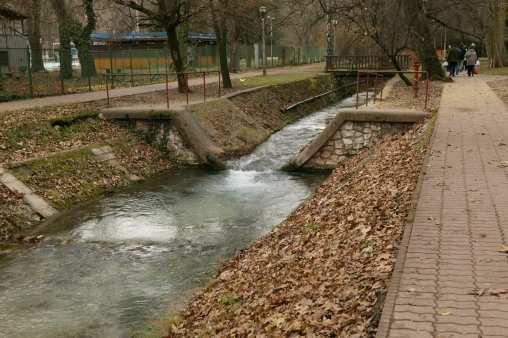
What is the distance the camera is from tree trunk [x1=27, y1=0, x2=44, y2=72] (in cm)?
2952

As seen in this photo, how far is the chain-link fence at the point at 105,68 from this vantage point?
79.7ft

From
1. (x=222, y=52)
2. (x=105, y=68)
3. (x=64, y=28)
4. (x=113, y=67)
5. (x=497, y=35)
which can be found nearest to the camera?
(x=222, y=52)

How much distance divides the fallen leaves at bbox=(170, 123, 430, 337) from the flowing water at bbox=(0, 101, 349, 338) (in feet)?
2.95

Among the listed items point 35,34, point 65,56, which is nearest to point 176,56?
point 65,56

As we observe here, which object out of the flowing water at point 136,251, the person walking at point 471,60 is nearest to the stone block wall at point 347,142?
the flowing water at point 136,251

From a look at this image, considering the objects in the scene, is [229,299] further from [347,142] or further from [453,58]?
[453,58]

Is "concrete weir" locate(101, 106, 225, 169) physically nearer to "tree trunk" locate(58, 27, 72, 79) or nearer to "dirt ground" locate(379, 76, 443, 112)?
"dirt ground" locate(379, 76, 443, 112)

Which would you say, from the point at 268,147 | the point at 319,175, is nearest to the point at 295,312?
the point at 319,175

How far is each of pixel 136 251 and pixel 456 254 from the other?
6332mm

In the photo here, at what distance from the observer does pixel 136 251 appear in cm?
1074

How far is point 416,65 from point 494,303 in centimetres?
1912

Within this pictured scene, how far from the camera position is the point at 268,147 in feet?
68.4

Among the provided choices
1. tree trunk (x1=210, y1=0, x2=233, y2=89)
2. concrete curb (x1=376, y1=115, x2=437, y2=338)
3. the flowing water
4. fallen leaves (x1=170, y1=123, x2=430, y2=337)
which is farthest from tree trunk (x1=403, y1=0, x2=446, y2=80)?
concrete curb (x1=376, y1=115, x2=437, y2=338)

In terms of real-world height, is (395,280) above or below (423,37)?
below
